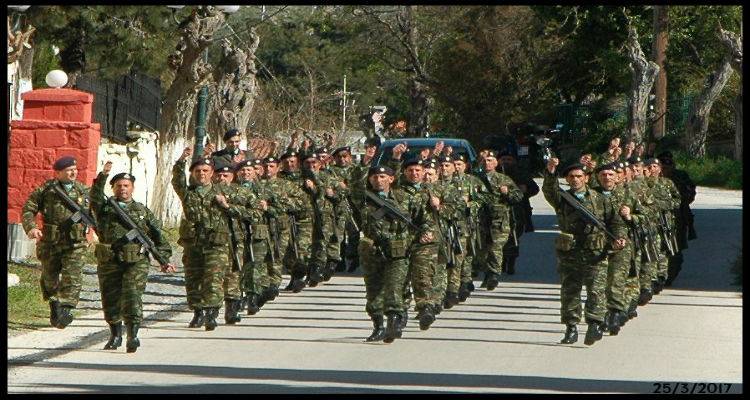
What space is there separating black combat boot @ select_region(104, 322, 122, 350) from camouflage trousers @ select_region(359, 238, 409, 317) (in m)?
2.13

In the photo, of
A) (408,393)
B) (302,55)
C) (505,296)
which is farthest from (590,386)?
(302,55)

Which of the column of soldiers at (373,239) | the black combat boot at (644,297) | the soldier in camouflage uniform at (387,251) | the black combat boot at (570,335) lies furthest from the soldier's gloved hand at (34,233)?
the black combat boot at (644,297)

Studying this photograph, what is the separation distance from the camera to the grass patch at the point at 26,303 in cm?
1633

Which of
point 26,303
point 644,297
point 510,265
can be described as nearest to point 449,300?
point 644,297

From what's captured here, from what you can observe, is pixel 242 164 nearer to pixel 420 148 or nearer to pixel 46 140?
pixel 46 140

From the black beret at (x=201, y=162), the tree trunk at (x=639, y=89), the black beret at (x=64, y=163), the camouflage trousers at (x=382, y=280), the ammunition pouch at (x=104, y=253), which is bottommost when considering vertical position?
the camouflage trousers at (x=382, y=280)

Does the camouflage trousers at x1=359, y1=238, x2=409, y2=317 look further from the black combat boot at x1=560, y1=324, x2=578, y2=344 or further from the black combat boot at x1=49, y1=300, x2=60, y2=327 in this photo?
the black combat boot at x1=49, y1=300, x2=60, y2=327

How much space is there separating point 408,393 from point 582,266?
4125 mm

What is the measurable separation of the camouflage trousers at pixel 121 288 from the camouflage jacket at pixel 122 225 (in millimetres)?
177

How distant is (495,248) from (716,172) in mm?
22058

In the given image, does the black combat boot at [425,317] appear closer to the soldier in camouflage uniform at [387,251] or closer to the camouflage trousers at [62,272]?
the soldier in camouflage uniform at [387,251]

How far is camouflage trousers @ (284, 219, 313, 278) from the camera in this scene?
20312mm

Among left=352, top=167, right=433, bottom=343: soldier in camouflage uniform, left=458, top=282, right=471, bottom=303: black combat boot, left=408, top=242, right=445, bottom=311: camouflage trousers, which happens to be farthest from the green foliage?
left=352, top=167, right=433, bottom=343: soldier in camouflage uniform

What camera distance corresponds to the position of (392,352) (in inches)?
566
